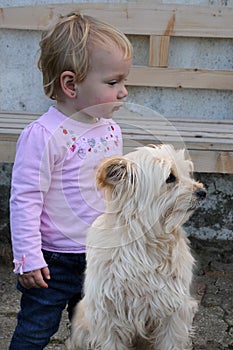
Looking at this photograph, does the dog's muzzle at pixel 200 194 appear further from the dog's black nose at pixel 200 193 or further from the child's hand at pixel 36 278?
the child's hand at pixel 36 278

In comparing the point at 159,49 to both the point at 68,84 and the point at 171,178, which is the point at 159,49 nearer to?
the point at 68,84

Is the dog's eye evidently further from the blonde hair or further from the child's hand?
the child's hand

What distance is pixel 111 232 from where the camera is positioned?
2.24 m

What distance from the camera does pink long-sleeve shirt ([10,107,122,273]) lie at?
2.28m

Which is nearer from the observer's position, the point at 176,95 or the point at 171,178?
the point at 171,178

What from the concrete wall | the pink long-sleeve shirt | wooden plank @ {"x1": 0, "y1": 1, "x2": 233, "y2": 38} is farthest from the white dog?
wooden plank @ {"x1": 0, "y1": 1, "x2": 233, "y2": 38}

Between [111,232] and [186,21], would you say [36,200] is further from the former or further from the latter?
[186,21]

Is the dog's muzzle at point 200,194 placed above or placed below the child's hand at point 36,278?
above

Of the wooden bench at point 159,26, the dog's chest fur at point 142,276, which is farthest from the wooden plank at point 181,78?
the dog's chest fur at point 142,276

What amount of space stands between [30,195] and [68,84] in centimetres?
42

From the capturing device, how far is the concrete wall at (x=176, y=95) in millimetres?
4086

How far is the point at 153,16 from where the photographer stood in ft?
12.9

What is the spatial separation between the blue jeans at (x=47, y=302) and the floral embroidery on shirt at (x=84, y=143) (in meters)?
0.42

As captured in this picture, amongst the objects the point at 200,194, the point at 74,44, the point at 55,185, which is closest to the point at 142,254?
the point at 200,194
